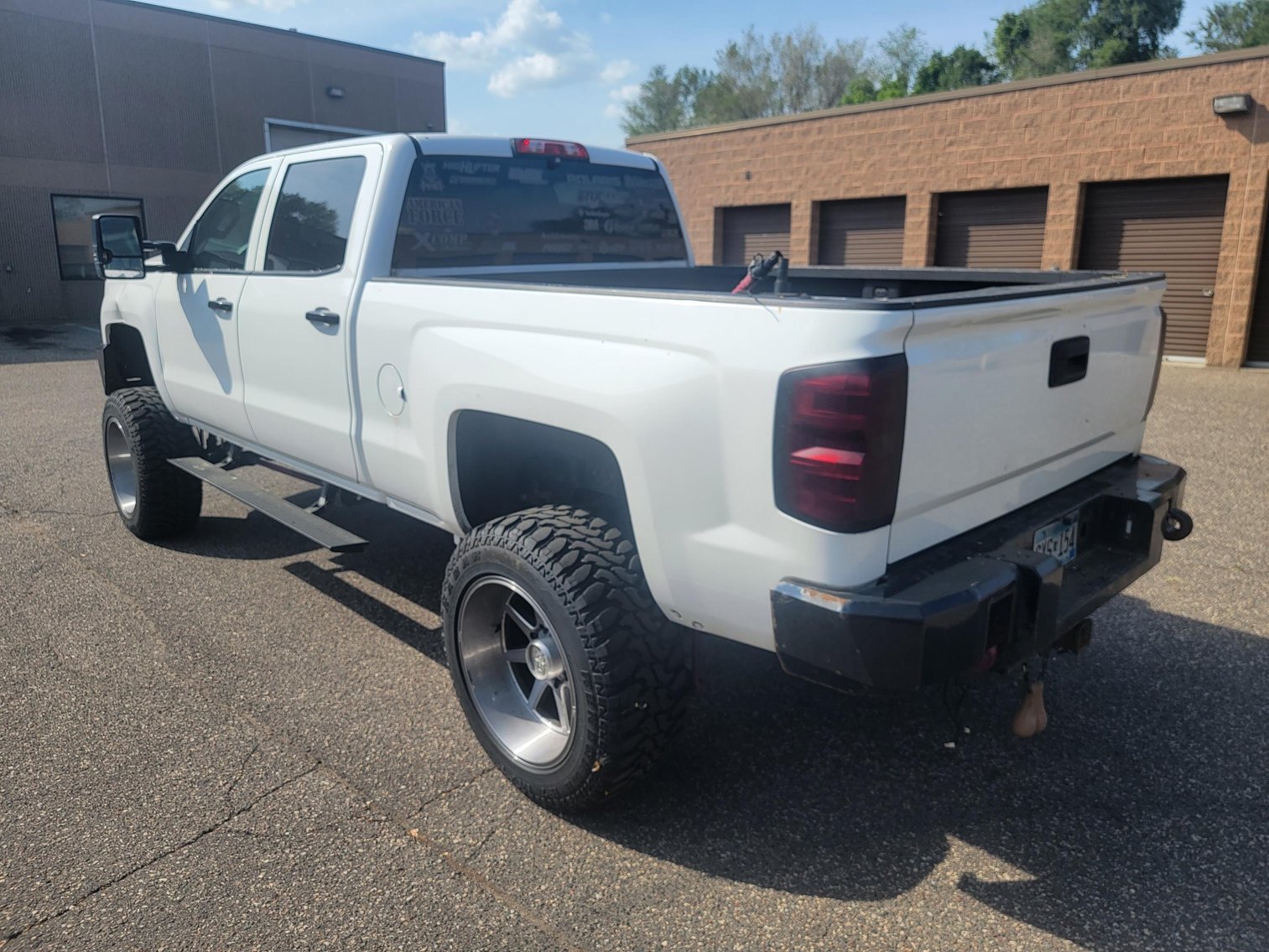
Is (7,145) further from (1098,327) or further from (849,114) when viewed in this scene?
(1098,327)

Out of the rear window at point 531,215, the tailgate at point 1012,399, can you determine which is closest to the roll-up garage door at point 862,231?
the rear window at point 531,215

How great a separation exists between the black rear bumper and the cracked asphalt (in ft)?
2.21

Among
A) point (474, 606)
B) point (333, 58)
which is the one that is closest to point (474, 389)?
point (474, 606)

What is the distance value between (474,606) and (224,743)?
1.06 m

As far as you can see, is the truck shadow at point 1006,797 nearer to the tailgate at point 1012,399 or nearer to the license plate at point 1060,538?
the license plate at point 1060,538

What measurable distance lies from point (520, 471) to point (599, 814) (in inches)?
47.7

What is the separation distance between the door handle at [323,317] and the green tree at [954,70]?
59.7 m

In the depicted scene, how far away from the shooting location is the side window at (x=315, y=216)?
13.2 feet

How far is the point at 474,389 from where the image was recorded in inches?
125

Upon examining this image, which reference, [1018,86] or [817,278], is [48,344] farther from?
[817,278]

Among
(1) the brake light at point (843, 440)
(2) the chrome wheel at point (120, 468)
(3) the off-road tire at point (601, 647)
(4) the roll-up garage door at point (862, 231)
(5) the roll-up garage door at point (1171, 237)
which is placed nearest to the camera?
(1) the brake light at point (843, 440)

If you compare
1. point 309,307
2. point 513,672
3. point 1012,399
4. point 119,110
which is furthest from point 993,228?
point 119,110

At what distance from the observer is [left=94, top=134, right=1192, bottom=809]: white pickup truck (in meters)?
2.37

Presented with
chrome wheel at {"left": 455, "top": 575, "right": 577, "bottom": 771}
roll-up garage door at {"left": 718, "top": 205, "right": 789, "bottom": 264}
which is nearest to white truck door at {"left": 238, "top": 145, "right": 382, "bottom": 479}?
chrome wheel at {"left": 455, "top": 575, "right": 577, "bottom": 771}
